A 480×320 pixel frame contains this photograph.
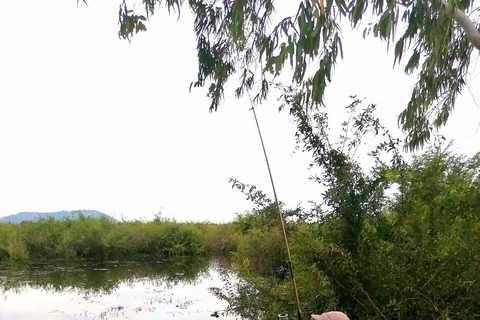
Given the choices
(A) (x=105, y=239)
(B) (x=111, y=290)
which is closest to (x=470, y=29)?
(B) (x=111, y=290)

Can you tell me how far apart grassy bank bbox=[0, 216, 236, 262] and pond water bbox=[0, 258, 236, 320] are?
1.21 metres

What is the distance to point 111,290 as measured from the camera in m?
8.65

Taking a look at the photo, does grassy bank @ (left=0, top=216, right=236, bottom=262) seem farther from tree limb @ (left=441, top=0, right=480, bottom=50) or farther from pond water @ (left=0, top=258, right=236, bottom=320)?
tree limb @ (left=441, top=0, right=480, bottom=50)

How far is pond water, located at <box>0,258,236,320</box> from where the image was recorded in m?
6.96

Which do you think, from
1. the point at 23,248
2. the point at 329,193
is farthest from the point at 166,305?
the point at 23,248

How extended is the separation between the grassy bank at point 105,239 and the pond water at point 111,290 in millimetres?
1213

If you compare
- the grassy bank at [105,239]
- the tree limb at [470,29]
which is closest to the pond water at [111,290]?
the grassy bank at [105,239]

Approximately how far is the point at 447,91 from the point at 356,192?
343 centimetres

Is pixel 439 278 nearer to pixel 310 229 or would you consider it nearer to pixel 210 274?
pixel 310 229

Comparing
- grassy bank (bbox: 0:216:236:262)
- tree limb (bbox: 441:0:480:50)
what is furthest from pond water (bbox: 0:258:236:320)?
tree limb (bbox: 441:0:480:50)

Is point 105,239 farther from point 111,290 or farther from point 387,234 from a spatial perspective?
point 387,234

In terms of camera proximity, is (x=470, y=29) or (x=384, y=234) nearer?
(x=384, y=234)

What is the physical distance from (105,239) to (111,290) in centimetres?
525

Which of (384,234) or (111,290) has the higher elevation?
(384,234)
